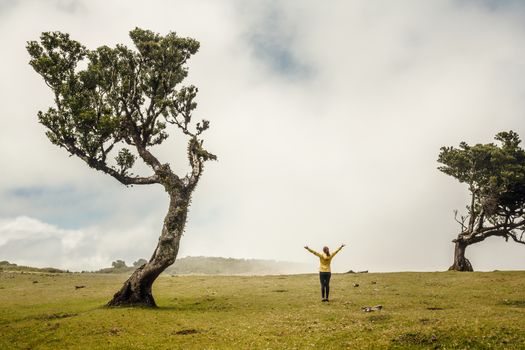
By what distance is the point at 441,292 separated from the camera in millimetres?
35781

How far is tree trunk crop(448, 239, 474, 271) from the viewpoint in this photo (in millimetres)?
58991

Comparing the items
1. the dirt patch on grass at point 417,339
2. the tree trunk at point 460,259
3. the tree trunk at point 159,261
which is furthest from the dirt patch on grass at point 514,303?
the tree trunk at point 460,259

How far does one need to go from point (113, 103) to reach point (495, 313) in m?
34.2

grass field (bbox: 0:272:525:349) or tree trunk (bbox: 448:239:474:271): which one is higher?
tree trunk (bbox: 448:239:474:271)

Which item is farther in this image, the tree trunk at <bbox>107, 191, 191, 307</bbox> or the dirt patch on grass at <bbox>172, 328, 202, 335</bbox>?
the tree trunk at <bbox>107, 191, 191, 307</bbox>

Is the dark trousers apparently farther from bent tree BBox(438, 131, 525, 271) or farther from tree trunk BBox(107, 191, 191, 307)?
bent tree BBox(438, 131, 525, 271)

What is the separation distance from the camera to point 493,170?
5791cm

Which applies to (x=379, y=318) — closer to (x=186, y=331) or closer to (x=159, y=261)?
(x=186, y=331)

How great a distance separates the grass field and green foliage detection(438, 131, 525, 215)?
17.3m

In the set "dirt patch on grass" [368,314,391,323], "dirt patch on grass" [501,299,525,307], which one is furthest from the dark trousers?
"dirt patch on grass" [501,299,525,307]

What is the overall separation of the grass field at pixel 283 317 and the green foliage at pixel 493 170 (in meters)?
17.3

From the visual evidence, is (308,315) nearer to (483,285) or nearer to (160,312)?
(160,312)

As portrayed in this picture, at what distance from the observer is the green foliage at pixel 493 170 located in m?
55.1

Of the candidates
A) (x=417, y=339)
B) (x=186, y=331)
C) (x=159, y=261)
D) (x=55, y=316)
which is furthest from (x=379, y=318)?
(x=55, y=316)
